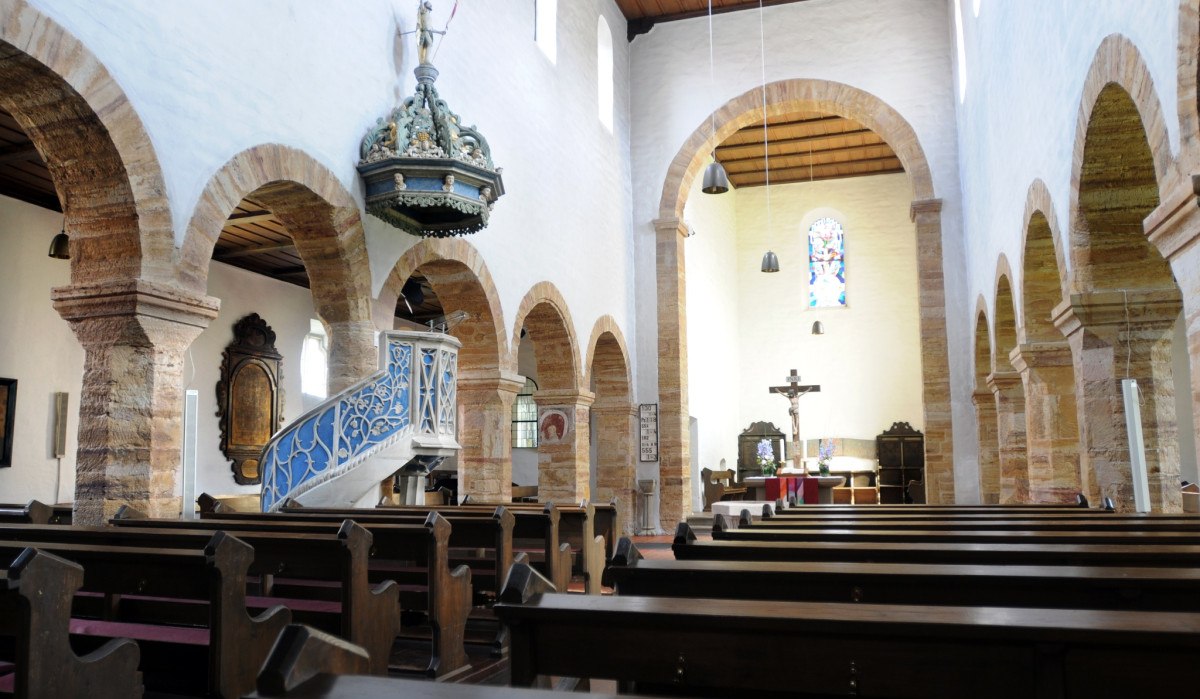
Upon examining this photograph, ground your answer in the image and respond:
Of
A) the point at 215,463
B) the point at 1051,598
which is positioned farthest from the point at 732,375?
the point at 1051,598

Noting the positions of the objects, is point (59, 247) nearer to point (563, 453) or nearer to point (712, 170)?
point (563, 453)

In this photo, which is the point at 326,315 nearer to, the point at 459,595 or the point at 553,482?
the point at 459,595

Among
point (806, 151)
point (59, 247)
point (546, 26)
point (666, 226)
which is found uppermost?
point (806, 151)

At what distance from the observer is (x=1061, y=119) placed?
23.9 ft

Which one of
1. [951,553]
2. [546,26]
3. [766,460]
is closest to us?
[951,553]

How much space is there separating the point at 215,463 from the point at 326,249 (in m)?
6.54

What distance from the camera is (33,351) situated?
35.2ft

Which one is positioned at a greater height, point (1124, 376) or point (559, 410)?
point (559, 410)

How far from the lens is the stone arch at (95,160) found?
548 centimetres

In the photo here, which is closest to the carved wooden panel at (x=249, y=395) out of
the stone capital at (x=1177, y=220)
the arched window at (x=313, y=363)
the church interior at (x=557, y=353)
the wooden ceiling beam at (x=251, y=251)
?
the church interior at (x=557, y=353)

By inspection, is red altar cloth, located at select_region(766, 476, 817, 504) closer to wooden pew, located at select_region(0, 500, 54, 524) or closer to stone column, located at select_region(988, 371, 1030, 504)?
stone column, located at select_region(988, 371, 1030, 504)

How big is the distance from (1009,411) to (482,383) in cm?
651

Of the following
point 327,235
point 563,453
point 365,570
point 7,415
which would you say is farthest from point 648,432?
point 365,570

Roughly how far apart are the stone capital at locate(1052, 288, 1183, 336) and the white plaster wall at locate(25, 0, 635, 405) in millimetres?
5730
